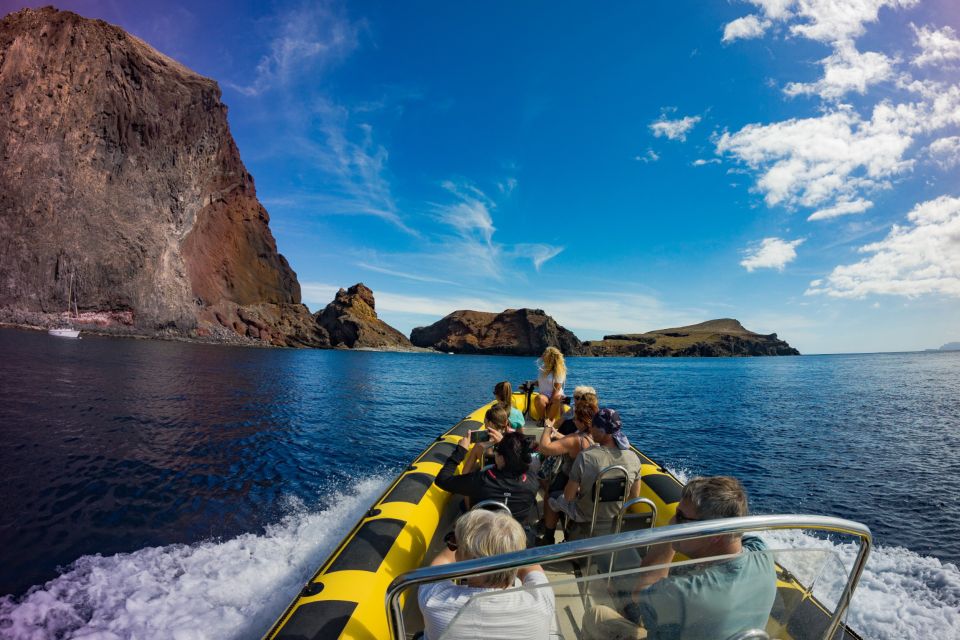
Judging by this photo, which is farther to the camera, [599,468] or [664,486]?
[664,486]

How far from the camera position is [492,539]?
6.20ft

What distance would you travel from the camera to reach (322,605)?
3.15 meters

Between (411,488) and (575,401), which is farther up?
(575,401)

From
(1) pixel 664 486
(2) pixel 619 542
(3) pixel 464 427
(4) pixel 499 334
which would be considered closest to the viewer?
(2) pixel 619 542

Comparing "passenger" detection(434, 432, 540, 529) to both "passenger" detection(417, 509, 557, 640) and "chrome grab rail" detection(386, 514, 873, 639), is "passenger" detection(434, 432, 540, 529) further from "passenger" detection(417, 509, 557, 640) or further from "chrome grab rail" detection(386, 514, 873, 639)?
"chrome grab rail" detection(386, 514, 873, 639)

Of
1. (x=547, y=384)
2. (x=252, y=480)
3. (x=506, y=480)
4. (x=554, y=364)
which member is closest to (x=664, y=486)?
(x=506, y=480)

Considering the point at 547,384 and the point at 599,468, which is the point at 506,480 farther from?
the point at 547,384

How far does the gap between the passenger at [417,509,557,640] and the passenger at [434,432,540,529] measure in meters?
1.78

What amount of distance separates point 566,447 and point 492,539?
2.79 metres

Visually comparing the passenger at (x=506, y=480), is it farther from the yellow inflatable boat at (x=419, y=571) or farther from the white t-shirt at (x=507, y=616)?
the white t-shirt at (x=507, y=616)

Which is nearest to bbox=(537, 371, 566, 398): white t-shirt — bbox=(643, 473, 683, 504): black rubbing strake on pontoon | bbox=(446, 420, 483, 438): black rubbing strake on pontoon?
bbox=(446, 420, 483, 438): black rubbing strake on pontoon

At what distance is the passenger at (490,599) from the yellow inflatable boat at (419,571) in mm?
126

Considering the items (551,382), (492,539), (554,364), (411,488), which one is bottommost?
(411,488)

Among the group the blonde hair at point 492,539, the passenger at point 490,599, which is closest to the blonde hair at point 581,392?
the passenger at point 490,599
